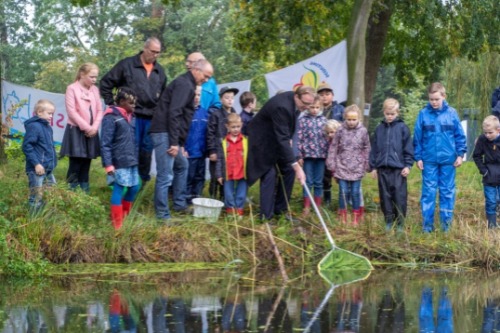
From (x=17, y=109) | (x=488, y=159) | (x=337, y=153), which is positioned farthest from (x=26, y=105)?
(x=488, y=159)

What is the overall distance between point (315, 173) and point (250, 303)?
524 cm

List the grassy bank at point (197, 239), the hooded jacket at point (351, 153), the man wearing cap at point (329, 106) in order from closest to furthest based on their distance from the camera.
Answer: the grassy bank at point (197, 239), the hooded jacket at point (351, 153), the man wearing cap at point (329, 106)

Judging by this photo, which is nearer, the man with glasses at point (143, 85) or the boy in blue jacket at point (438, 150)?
the boy in blue jacket at point (438, 150)

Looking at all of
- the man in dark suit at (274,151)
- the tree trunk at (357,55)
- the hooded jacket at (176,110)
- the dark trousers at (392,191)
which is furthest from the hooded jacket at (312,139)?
the tree trunk at (357,55)

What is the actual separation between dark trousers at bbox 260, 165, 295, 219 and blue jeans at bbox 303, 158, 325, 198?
0.57 m

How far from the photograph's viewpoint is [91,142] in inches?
547

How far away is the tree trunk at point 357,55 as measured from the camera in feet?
57.6

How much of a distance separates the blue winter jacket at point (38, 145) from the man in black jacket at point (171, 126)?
3.79ft

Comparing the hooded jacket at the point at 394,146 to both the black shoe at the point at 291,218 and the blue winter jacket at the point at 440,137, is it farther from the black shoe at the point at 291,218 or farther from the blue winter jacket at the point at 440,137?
the black shoe at the point at 291,218

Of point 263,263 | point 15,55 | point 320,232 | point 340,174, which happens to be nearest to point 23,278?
point 263,263

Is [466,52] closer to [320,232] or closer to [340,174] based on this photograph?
[340,174]

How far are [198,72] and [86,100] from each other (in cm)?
143

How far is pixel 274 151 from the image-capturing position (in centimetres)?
1386

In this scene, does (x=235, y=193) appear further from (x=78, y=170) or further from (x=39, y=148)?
(x=39, y=148)
